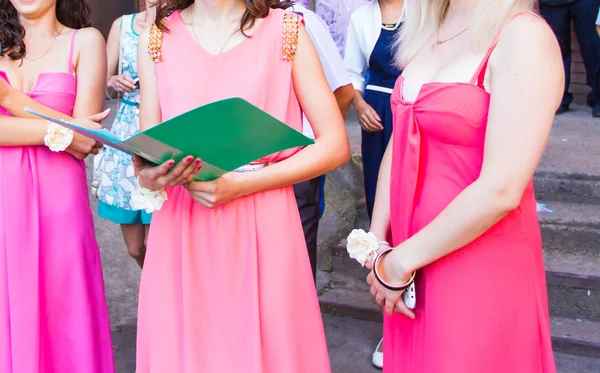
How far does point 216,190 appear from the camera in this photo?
2.22m

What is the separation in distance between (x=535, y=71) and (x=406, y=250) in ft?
1.89

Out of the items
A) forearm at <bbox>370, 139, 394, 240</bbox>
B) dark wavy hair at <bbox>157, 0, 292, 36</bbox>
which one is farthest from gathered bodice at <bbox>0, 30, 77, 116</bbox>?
forearm at <bbox>370, 139, 394, 240</bbox>

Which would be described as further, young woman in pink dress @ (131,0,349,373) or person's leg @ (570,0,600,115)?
person's leg @ (570,0,600,115)

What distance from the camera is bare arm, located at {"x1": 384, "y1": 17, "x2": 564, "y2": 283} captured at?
1.88 metres

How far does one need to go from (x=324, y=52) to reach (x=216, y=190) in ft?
4.61

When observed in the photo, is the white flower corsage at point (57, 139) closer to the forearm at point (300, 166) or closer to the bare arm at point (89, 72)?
the bare arm at point (89, 72)

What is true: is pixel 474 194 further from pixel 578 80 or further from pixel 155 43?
pixel 578 80

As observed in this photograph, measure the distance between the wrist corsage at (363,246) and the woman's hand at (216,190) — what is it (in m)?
0.37

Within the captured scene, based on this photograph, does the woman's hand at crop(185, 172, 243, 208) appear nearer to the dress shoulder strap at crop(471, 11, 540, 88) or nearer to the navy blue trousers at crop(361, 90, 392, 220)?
the dress shoulder strap at crop(471, 11, 540, 88)

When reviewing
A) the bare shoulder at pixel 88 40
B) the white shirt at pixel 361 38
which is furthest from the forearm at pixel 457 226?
the white shirt at pixel 361 38

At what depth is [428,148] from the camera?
215 cm

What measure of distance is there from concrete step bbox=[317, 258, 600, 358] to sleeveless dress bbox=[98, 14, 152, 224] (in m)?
1.45

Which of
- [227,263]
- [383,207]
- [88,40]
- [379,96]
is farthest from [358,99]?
[227,263]

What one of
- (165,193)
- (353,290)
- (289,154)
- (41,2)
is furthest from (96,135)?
(353,290)
